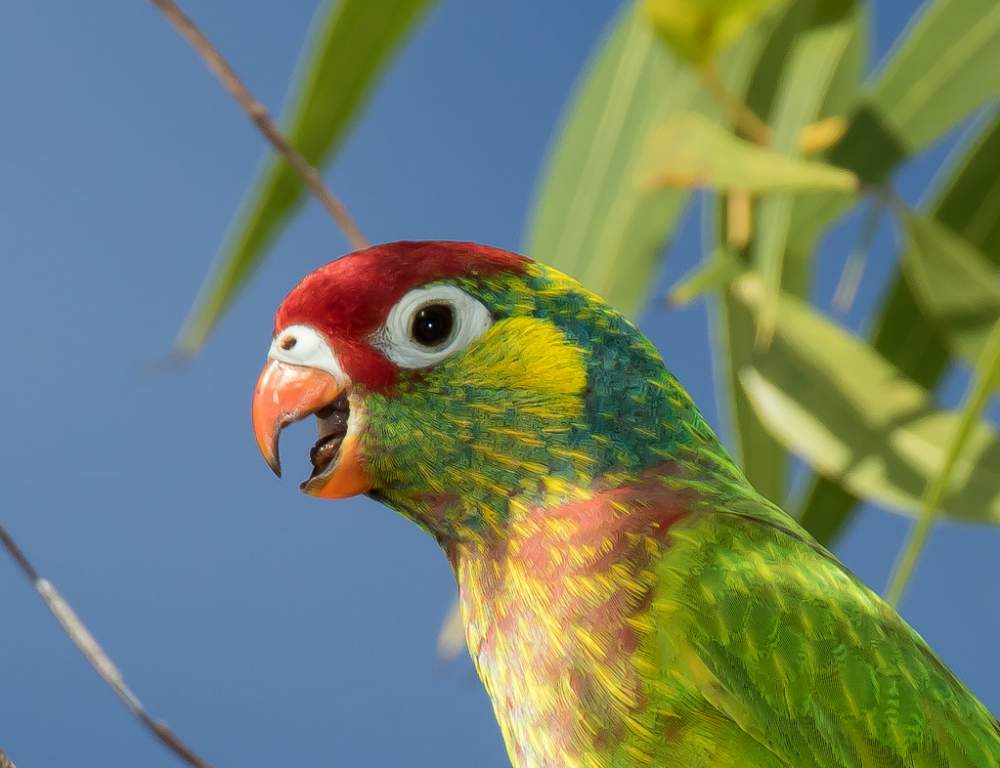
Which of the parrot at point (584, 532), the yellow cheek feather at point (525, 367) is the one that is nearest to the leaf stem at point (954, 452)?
the parrot at point (584, 532)

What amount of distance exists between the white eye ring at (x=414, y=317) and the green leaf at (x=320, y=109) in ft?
3.00

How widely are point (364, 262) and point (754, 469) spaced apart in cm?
109

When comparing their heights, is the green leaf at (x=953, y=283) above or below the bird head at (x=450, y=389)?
below

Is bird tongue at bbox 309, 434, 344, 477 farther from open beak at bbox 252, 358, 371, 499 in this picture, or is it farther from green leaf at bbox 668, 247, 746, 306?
green leaf at bbox 668, 247, 746, 306

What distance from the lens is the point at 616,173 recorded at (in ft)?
7.68

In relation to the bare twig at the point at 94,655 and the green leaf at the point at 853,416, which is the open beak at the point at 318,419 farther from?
the green leaf at the point at 853,416

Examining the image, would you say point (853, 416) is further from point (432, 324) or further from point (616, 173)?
point (432, 324)

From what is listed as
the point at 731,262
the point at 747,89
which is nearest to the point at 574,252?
the point at 731,262

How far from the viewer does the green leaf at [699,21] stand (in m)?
1.86

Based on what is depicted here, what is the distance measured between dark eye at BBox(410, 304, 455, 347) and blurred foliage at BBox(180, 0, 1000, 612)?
2.23 feet

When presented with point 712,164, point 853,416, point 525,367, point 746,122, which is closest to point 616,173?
point 746,122

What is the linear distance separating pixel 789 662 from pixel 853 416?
0.90 metres

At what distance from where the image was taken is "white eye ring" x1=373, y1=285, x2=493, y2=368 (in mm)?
1425

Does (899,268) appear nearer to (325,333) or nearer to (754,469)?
(754,469)
